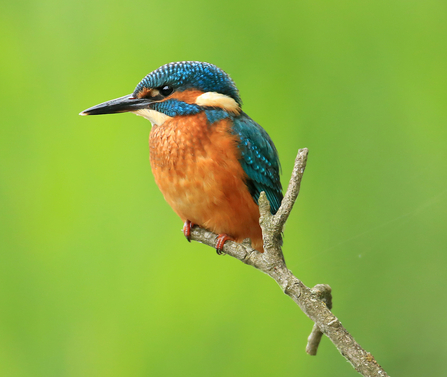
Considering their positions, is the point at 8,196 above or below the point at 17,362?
above

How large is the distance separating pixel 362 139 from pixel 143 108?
1.19m

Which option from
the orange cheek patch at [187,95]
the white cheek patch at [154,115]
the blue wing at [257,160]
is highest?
the orange cheek patch at [187,95]

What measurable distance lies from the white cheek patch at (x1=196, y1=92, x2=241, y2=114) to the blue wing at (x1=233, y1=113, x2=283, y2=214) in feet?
0.13

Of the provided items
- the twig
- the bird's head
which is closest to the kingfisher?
the bird's head

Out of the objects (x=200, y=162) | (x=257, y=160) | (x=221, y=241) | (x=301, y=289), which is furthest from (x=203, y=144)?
(x=301, y=289)

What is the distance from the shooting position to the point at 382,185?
2.08 meters

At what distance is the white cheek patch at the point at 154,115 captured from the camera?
1.23m

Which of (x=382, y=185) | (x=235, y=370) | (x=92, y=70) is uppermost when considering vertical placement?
(x=92, y=70)

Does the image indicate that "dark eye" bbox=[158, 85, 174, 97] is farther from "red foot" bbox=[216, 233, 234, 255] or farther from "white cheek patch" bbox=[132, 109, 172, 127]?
"red foot" bbox=[216, 233, 234, 255]

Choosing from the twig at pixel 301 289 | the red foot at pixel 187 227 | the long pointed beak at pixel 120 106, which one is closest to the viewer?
the twig at pixel 301 289

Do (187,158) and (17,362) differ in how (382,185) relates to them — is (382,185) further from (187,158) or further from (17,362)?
(17,362)

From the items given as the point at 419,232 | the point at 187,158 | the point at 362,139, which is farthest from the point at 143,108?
the point at 419,232

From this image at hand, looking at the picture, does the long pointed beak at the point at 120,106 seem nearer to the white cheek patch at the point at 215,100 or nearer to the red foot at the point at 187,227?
the white cheek patch at the point at 215,100

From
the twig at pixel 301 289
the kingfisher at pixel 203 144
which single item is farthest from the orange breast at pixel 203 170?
the twig at pixel 301 289
